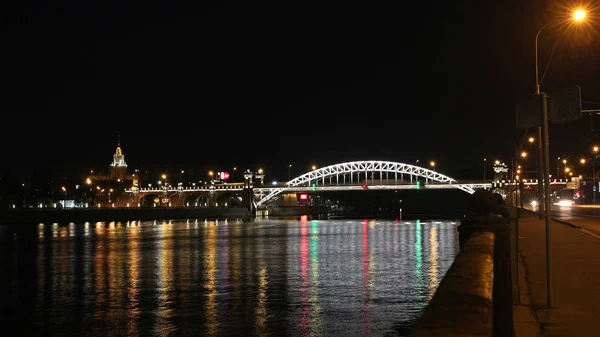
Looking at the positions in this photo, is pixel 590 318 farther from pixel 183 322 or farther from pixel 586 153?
pixel 586 153

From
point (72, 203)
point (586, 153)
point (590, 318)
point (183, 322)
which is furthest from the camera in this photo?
point (72, 203)

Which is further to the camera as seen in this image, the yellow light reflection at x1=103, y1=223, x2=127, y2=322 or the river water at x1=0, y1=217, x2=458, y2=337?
the yellow light reflection at x1=103, y1=223, x2=127, y2=322

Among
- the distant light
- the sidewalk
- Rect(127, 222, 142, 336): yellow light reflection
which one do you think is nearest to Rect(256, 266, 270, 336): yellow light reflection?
Rect(127, 222, 142, 336): yellow light reflection

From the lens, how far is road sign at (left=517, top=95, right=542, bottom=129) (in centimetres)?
1010

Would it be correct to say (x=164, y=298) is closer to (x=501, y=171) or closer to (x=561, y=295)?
(x=561, y=295)

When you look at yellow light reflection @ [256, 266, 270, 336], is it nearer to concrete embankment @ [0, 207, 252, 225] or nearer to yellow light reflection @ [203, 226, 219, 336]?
yellow light reflection @ [203, 226, 219, 336]

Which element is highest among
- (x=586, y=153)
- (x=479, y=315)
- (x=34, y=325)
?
(x=586, y=153)

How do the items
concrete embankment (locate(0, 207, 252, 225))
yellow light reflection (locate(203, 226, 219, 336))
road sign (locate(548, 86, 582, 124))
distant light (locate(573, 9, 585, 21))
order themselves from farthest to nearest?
concrete embankment (locate(0, 207, 252, 225)) < distant light (locate(573, 9, 585, 21)) < yellow light reflection (locate(203, 226, 219, 336)) < road sign (locate(548, 86, 582, 124))

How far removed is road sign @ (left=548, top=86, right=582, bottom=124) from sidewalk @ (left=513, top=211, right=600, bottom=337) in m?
2.61

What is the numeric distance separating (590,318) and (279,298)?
7.35 metres

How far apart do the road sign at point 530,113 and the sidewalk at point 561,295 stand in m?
2.59

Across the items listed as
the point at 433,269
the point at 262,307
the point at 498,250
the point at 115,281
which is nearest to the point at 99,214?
the point at 115,281

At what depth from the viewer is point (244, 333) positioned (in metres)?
11.5

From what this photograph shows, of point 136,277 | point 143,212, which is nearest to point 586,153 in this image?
point 143,212
